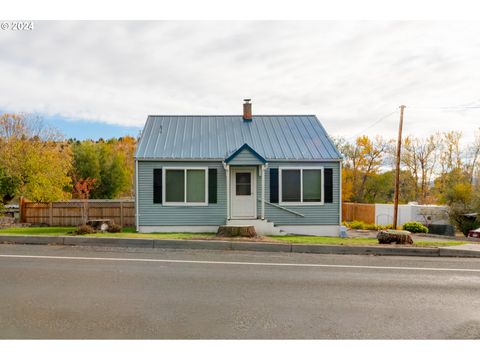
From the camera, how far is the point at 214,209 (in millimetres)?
15414

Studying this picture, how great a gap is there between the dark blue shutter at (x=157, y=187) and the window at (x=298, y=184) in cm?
517

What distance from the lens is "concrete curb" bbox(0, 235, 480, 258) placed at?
10.7 metres

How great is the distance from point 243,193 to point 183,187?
8.51 ft

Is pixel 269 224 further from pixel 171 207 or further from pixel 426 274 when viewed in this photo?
pixel 426 274

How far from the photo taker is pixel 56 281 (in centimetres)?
662

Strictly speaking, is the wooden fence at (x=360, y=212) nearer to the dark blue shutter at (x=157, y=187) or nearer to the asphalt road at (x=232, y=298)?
the dark blue shutter at (x=157, y=187)

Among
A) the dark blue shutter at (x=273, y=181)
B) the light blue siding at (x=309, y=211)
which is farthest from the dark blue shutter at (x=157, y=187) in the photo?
the dark blue shutter at (x=273, y=181)

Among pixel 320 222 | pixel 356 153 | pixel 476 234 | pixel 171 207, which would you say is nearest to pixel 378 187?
pixel 356 153

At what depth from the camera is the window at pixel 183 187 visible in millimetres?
15367

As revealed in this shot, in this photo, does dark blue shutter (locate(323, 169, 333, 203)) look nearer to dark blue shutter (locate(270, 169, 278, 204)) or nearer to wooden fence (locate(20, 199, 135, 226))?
dark blue shutter (locate(270, 169, 278, 204))

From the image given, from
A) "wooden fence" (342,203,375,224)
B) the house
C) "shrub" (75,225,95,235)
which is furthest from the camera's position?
"wooden fence" (342,203,375,224)

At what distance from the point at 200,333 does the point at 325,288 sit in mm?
2943

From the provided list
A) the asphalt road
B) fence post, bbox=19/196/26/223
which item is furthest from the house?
fence post, bbox=19/196/26/223

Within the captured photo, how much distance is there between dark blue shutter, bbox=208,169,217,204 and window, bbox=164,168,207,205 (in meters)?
0.18
